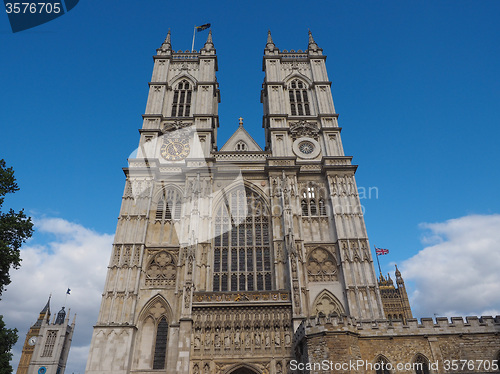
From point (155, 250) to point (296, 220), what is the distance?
10.1 metres

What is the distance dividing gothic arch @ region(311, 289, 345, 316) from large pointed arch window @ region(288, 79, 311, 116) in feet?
53.3

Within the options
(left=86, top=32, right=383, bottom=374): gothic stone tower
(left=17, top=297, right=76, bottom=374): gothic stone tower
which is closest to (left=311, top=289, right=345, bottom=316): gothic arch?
(left=86, top=32, right=383, bottom=374): gothic stone tower

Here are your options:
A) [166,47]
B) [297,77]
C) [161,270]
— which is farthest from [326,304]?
[166,47]

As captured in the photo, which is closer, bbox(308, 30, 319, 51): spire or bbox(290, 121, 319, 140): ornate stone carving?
bbox(290, 121, 319, 140): ornate stone carving

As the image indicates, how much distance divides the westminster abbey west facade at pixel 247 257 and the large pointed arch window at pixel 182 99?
12cm

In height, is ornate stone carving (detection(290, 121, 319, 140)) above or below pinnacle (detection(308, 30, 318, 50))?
below

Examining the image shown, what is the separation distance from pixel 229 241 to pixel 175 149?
9.36 m

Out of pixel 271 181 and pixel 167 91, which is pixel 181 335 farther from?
pixel 167 91

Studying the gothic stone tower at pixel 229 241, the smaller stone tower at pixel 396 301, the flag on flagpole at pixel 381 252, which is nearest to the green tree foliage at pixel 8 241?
the gothic stone tower at pixel 229 241

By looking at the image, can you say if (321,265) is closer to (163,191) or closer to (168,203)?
(168,203)

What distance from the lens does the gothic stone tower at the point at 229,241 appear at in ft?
70.0

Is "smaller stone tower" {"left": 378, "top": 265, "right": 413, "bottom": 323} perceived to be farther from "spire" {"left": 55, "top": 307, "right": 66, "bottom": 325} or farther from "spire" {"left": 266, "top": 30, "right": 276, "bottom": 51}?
"spire" {"left": 55, "top": 307, "right": 66, "bottom": 325}

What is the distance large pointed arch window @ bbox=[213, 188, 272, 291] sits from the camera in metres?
24.6

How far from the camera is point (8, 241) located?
650 inches
